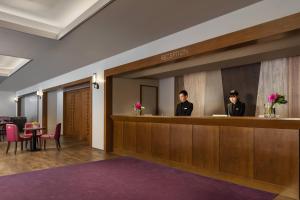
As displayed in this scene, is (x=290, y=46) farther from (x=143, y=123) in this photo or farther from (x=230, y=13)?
(x=143, y=123)

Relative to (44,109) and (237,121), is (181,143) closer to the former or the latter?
(237,121)

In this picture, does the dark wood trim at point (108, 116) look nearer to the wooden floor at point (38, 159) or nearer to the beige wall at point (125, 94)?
the beige wall at point (125, 94)

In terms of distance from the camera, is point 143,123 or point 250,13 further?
point 143,123

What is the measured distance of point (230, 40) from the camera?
10.8ft

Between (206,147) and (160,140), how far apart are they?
117cm

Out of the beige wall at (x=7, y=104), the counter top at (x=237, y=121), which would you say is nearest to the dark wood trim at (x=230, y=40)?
the counter top at (x=237, y=121)

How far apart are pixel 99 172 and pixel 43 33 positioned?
3684 millimetres

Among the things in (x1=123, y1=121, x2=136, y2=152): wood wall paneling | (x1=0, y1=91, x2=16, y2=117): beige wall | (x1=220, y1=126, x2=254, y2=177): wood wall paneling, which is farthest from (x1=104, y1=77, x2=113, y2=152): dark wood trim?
(x1=0, y1=91, x2=16, y2=117): beige wall

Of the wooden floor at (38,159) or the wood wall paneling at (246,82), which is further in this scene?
the wood wall paneling at (246,82)

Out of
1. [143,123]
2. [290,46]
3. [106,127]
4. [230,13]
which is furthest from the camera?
[106,127]

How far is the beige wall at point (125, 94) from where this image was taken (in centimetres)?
634

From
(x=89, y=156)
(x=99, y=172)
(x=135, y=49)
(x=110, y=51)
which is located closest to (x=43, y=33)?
(x=110, y=51)

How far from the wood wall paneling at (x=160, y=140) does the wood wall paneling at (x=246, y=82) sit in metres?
2.00

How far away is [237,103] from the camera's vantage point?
184 inches
